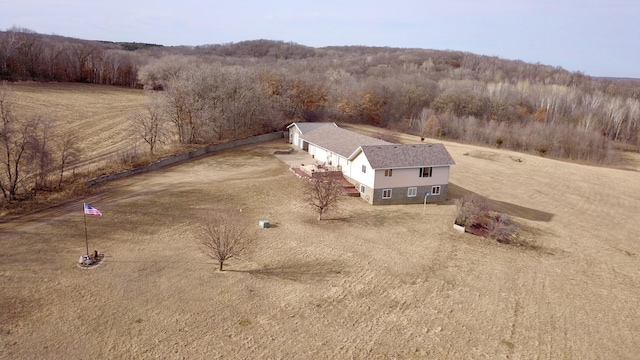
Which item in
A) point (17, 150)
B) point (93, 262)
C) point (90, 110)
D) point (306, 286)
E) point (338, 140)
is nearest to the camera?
point (306, 286)

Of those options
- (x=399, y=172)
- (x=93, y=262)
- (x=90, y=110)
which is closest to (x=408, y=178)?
(x=399, y=172)

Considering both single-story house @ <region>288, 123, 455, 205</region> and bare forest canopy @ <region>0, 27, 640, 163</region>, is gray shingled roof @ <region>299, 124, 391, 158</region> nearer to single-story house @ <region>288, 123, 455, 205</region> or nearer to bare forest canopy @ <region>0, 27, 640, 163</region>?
single-story house @ <region>288, 123, 455, 205</region>

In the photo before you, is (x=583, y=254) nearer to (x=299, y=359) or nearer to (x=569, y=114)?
(x=299, y=359)

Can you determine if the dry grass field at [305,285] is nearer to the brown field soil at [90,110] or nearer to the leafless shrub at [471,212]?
the leafless shrub at [471,212]

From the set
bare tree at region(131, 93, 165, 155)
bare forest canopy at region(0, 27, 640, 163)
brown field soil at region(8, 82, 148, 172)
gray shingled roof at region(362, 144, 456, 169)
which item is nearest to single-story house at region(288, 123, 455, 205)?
gray shingled roof at region(362, 144, 456, 169)

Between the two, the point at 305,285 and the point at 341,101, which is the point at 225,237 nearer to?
the point at 305,285

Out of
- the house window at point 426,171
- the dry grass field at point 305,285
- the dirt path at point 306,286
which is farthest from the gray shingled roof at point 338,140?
the dry grass field at point 305,285
